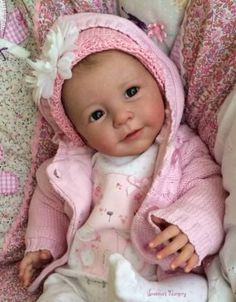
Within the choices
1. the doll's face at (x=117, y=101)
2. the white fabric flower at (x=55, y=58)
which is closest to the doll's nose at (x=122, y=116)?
the doll's face at (x=117, y=101)

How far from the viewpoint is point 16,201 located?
1.53 meters

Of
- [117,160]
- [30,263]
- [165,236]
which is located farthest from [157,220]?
[30,263]

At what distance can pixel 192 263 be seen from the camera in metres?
1.23

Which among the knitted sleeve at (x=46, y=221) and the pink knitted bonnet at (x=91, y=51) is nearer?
the pink knitted bonnet at (x=91, y=51)

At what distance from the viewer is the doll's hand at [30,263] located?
56.8 inches

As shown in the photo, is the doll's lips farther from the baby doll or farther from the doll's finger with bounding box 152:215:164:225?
the doll's finger with bounding box 152:215:164:225

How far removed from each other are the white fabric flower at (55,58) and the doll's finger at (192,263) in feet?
1.26

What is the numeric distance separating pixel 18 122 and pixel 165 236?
1.43ft

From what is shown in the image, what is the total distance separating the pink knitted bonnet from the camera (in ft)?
4.46

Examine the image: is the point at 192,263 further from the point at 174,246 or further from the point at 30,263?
Result: the point at 30,263

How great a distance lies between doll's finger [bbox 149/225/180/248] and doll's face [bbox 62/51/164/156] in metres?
0.19

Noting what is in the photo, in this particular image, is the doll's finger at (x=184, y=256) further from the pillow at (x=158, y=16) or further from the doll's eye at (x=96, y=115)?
the pillow at (x=158, y=16)

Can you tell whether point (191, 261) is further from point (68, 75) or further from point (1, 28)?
point (1, 28)

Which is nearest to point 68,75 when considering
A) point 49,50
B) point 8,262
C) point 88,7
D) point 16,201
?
point 49,50
